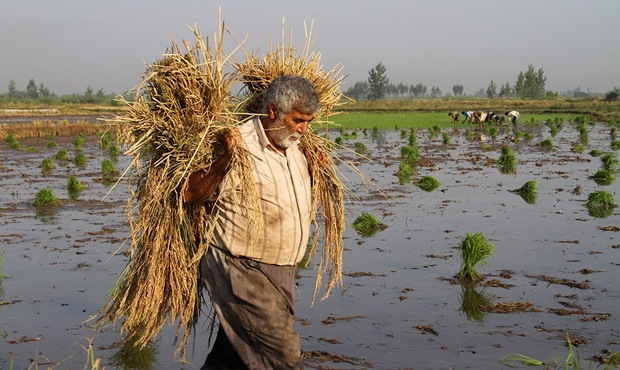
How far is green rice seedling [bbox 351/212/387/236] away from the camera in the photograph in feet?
33.2

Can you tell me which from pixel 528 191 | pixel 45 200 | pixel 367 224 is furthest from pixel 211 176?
pixel 528 191

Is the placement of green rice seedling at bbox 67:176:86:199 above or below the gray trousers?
below

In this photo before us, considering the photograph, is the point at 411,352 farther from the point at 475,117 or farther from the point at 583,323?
the point at 475,117

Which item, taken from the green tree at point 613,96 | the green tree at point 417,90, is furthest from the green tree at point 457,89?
the green tree at point 613,96

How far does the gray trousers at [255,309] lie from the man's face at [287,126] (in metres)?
0.59

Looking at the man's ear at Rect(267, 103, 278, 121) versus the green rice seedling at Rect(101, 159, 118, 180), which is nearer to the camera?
the man's ear at Rect(267, 103, 278, 121)

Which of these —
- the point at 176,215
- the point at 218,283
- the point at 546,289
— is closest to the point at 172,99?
the point at 176,215

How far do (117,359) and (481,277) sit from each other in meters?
3.59

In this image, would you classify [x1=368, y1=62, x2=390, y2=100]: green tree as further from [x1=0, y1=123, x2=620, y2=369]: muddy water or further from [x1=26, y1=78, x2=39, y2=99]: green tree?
[x1=0, y1=123, x2=620, y2=369]: muddy water

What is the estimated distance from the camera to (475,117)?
39.9 meters

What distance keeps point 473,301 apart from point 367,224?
3.58 meters

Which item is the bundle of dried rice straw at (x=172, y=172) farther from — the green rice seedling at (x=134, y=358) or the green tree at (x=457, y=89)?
the green tree at (x=457, y=89)

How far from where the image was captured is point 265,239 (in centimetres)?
365

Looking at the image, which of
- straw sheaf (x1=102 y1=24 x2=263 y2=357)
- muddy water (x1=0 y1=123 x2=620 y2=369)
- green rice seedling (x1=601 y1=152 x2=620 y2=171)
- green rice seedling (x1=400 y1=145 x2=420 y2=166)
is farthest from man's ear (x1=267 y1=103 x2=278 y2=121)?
green rice seedling (x1=400 y1=145 x2=420 y2=166)
